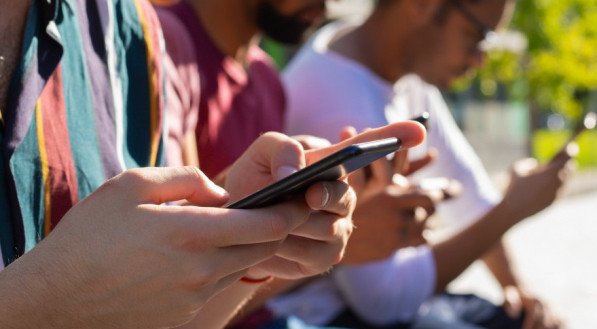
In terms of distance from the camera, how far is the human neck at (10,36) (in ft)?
4.53

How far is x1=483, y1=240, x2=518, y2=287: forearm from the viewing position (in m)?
3.38

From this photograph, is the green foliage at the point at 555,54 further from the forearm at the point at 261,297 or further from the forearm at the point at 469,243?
the forearm at the point at 261,297

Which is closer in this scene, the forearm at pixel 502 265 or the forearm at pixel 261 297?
the forearm at pixel 261 297

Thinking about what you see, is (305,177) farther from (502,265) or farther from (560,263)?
(560,263)

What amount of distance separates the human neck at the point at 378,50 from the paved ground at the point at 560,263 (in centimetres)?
220

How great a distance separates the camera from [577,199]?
13234 millimetres

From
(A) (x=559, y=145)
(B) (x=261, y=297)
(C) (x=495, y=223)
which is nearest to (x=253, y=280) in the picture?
(B) (x=261, y=297)

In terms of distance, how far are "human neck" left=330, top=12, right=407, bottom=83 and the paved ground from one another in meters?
2.20

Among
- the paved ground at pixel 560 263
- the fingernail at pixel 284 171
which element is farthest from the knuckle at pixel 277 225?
the paved ground at pixel 560 263

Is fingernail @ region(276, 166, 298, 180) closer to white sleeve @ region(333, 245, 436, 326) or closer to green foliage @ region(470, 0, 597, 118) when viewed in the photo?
white sleeve @ region(333, 245, 436, 326)

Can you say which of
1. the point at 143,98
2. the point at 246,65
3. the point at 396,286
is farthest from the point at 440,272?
the point at 143,98

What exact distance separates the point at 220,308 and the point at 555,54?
15.9 meters

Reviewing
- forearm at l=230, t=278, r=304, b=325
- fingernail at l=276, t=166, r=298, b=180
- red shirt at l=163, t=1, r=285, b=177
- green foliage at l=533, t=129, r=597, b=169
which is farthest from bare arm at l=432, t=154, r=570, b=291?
Result: green foliage at l=533, t=129, r=597, b=169

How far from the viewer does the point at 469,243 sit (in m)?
2.94
